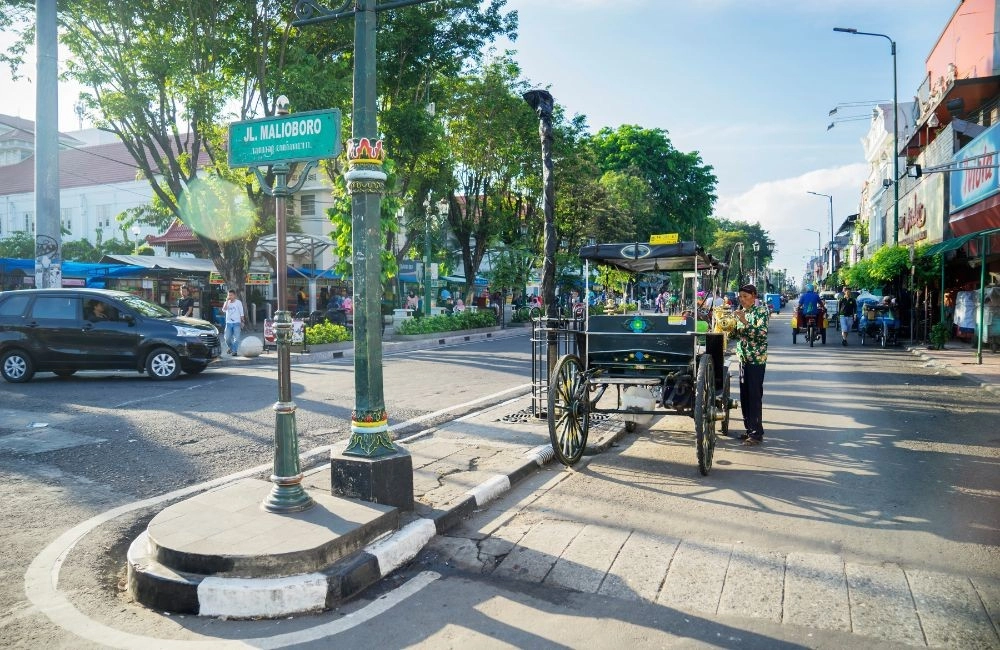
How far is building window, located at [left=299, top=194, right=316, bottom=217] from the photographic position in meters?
39.8

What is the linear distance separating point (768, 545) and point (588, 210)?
31.4m

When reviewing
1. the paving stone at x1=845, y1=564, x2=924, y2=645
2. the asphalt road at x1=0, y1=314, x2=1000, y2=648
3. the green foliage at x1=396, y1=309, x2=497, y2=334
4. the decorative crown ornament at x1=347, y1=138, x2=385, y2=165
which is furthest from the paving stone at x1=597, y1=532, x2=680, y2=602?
the green foliage at x1=396, y1=309, x2=497, y2=334

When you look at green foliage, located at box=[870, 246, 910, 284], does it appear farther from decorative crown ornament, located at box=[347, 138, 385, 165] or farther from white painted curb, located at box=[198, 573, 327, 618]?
white painted curb, located at box=[198, 573, 327, 618]

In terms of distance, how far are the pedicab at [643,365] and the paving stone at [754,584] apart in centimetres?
207

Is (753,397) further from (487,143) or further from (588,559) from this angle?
(487,143)

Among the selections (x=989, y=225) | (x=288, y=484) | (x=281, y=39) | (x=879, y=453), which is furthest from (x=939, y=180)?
(x=288, y=484)

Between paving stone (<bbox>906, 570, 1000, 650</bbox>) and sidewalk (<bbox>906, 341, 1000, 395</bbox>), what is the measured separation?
9019 mm

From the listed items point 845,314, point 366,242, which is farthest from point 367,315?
point 845,314

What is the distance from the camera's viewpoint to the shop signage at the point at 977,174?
53.4 feet

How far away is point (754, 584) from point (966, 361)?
14.9 m

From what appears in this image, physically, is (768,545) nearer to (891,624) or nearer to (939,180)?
(891,624)

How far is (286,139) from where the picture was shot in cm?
495

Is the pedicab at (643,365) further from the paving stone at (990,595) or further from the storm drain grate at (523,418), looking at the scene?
the paving stone at (990,595)

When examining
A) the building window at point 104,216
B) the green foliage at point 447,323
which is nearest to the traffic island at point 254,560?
the green foliage at point 447,323
